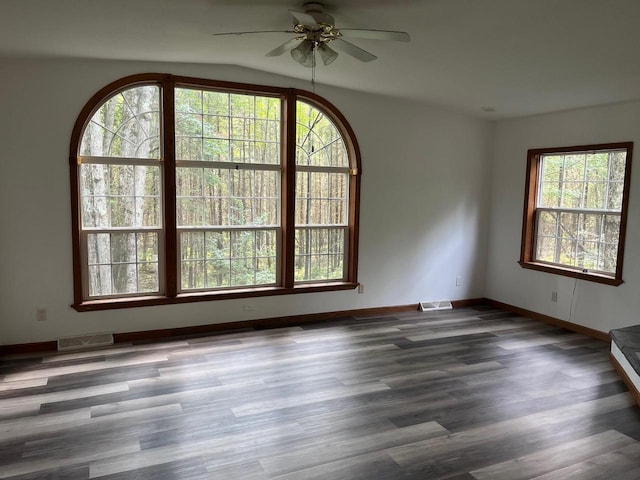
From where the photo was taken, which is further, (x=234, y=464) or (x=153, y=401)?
(x=153, y=401)

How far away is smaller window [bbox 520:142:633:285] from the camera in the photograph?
493 cm

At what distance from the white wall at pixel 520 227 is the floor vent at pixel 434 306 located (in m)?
0.69

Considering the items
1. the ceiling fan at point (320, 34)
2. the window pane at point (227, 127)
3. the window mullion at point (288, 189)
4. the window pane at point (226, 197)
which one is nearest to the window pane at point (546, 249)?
the window mullion at point (288, 189)

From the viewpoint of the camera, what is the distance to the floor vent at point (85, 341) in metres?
4.38

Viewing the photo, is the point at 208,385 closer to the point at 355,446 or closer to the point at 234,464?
the point at 234,464

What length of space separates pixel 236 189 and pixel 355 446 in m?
3.05

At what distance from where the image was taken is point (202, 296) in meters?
4.92

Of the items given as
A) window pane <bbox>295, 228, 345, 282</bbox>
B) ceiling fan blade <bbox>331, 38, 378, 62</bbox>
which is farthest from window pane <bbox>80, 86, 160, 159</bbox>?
ceiling fan blade <bbox>331, 38, 378, 62</bbox>

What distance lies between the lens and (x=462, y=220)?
20.4 feet

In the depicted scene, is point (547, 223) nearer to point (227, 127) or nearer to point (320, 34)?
point (227, 127)

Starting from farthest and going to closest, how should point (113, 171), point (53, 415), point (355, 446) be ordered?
point (113, 171)
point (53, 415)
point (355, 446)

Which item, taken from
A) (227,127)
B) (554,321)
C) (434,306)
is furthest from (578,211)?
(227,127)

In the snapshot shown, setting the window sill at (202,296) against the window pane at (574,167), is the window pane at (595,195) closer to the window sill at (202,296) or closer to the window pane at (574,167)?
the window pane at (574,167)

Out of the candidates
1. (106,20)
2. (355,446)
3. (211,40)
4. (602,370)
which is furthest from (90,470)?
(602,370)
